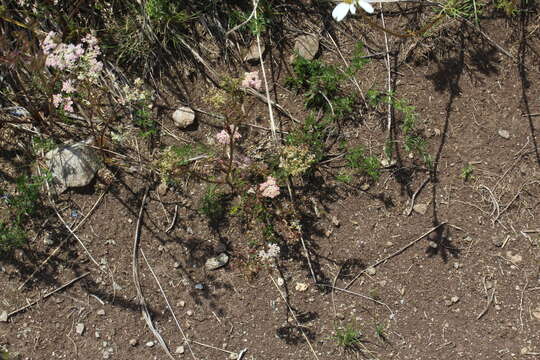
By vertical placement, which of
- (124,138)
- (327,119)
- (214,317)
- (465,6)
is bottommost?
(214,317)

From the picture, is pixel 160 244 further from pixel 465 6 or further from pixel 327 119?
pixel 465 6

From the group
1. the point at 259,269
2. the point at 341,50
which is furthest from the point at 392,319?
the point at 341,50

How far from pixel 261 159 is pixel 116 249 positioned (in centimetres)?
123

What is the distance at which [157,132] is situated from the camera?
12.1 feet

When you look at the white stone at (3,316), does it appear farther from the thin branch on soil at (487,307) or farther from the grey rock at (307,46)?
the thin branch on soil at (487,307)

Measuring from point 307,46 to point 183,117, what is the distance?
104 cm

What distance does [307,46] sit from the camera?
3.68 m

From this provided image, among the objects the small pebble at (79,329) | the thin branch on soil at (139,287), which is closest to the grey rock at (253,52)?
the thin branch on soil at (139,287)

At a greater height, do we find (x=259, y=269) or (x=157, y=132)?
(x=157, y=132)

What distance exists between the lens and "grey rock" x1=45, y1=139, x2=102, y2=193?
11.9ft

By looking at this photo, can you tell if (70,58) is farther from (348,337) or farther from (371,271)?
(348,337)

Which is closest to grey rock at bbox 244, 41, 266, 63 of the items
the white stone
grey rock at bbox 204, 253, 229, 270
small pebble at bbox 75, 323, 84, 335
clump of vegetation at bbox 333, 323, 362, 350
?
grey rock at bbox 204, 253, 229, 270

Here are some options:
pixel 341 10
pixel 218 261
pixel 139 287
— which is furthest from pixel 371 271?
pixel 341 10

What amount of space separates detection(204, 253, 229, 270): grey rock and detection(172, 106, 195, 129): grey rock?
968mm
